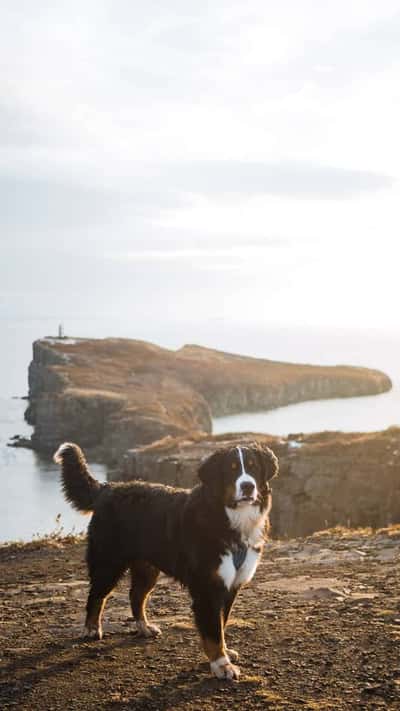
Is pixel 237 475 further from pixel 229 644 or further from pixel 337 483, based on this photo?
pixel 337 483

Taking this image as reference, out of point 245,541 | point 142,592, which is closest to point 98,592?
point 142,592

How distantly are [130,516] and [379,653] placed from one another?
95.3 inches

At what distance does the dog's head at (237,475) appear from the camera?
19.6 feet

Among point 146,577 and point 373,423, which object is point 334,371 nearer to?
point 373,423

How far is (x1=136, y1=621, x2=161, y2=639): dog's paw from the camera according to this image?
7301mm

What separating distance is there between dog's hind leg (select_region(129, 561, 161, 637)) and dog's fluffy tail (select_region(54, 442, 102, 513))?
2.46 ft

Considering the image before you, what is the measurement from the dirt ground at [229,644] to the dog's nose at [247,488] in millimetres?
1458

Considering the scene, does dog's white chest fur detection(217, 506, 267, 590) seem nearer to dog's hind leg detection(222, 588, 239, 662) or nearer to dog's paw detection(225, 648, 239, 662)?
dog's hind leg detection(222, 588, 239, 662)

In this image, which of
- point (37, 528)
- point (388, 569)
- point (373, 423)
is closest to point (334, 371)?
point (373, 423)

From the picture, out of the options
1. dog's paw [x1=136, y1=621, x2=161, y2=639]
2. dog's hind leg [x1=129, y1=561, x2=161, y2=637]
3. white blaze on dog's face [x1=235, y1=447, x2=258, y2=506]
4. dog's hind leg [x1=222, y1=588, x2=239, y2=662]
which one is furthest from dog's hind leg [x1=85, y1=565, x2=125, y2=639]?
white blaze on dog's face [x1=235, y1=447, x2=258, y2=506]

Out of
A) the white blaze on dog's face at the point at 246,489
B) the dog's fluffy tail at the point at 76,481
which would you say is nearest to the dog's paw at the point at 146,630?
the dog's fluffy tail at the point at 76,481

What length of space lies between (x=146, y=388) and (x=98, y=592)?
113 meters

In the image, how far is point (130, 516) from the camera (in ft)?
22.8

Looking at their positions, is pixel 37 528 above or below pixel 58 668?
below
